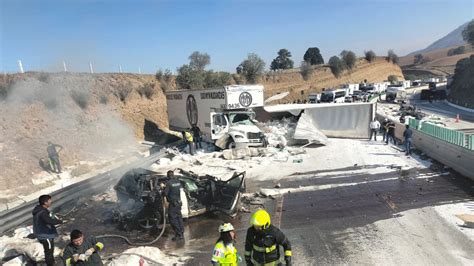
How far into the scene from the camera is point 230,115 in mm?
22547

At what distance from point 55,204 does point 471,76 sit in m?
65.3

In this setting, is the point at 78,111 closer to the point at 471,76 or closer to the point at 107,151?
the point at 107,151

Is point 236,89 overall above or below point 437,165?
above

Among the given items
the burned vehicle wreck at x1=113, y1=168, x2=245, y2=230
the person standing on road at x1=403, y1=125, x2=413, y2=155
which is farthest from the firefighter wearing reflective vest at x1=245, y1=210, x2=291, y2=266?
the person standing on road at x1=403, y1=125, x2=413, y2=155

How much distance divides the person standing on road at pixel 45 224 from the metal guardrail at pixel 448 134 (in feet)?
46.3

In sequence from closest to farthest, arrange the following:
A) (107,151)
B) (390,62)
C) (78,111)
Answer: (107,151) → (78,111) → (390,62)

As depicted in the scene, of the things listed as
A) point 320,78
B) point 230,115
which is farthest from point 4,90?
point 320,78

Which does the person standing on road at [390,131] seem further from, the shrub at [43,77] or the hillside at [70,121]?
the shrub at [43,77]

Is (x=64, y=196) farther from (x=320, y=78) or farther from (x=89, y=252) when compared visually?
(x=320, y=78)

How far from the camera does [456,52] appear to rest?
18062 cm

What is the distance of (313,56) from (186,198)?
94028 millimetres

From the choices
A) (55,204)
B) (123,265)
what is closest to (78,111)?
(55,204)

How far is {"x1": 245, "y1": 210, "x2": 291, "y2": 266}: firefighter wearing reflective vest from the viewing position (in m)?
5.22

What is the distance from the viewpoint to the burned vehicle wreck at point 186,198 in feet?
34.9
